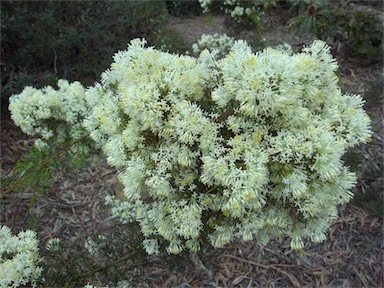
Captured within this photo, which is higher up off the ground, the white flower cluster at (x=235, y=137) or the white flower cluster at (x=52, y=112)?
the white flower cluster at (x=235, y=137)

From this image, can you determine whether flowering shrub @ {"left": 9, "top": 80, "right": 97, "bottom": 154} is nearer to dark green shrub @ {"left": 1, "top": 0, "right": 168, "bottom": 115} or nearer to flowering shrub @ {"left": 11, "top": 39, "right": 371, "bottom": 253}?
flowering shrub @ {"left": 11, "top": 39, "right": 371, "bottom": 253}

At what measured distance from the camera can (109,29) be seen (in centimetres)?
426

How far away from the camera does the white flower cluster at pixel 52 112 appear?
2137mm

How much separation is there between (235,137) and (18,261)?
1010 millimetres

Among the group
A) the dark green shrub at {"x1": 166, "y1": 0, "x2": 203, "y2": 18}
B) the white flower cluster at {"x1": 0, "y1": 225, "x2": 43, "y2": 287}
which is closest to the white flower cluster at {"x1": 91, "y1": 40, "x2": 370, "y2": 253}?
the white flower cluster at {"x1": 0, "y1": 225, "x2": 43, "y2": 287}

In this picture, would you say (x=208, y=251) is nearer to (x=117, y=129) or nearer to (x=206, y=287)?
(x=206, y=287)

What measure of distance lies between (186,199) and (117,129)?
0.35 meters

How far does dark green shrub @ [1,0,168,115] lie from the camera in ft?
12.4

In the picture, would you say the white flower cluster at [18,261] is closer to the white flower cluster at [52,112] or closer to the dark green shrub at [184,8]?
the white flower cluster at [52,112]

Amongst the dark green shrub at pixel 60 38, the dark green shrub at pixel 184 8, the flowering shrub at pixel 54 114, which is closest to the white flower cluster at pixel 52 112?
the flowering shrub at pixel 54 114

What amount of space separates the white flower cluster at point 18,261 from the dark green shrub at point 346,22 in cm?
317

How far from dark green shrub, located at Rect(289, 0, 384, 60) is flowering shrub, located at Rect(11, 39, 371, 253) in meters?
2.80

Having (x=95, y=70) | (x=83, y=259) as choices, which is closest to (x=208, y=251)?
(x=83, y=259)

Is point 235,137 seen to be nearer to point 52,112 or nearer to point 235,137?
point 235,137
